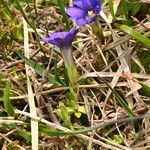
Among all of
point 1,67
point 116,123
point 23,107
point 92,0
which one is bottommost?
point 116,123

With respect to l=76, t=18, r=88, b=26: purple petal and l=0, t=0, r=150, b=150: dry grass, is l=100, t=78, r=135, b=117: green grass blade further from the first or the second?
l=76, t=18, r=88, b=26: purple petal

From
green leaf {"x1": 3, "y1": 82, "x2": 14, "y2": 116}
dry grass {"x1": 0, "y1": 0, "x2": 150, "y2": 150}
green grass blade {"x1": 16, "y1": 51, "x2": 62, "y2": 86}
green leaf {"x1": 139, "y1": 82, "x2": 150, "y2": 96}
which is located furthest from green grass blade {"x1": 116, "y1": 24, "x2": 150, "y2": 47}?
green leaf {"x1": 3, "y1": 82, "x2": 14, "y2": 116}

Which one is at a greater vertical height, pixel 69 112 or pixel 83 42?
pixel 83 42

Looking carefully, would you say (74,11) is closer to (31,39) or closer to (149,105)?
(31,39)

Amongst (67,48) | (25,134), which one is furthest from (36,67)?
(25,134)

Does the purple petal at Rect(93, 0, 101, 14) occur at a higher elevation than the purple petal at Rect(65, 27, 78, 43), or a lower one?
higher

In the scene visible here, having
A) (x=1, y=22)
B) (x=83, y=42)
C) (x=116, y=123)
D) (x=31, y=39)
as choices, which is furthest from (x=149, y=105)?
(x=1, y=22)

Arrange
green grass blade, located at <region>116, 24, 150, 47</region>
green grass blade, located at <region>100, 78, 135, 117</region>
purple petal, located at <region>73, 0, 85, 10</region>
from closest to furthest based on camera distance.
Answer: green grass blade, located at <region>100, 78, 135, 117</region>
green grass blade, located at <region>116, 24, 150, 47</region>
purple petal, located at <region>73, 0, 85, 10</region>

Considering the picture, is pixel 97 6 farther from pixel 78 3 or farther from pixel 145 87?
pixel 145 87
